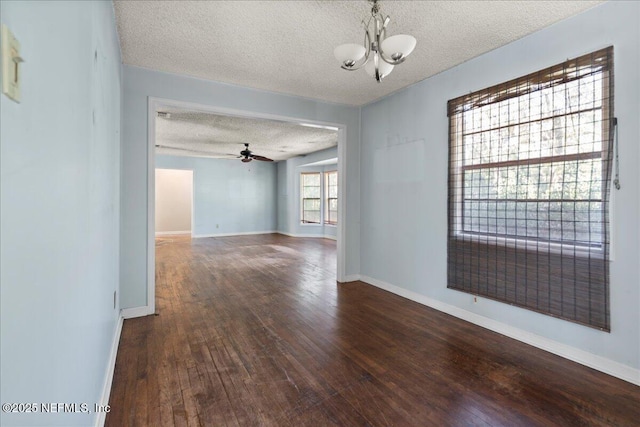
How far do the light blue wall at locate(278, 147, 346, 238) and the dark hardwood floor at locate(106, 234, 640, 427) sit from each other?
657 centimetres

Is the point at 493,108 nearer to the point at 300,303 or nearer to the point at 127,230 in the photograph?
the point at 300,303

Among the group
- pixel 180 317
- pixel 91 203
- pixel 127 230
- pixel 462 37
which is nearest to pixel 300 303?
pixel 180 317

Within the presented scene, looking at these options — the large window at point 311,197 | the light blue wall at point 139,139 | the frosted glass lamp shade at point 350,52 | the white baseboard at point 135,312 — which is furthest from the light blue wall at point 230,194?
the frosted glass lamp shade at point 350,52

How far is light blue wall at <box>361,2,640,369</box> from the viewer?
6.89ft

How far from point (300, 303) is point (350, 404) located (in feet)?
6.09

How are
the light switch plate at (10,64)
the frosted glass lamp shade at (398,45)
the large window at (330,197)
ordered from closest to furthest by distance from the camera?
1. the light switch plate at (10,64)
2. the frosted glass lamp shade at (398,45)
3. the large window at (330,197)

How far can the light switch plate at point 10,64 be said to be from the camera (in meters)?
0.60

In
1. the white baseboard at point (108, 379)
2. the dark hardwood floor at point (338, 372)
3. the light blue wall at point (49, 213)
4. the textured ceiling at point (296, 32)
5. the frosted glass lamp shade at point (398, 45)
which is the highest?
the textured ceiling at point (296, 32)

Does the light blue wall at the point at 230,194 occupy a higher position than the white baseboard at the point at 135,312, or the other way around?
the light blue wall at the point at 230,194

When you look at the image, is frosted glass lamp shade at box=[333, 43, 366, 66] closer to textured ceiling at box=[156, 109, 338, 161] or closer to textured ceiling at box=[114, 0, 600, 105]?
textured ceiling at box=[114, 0, 600, 105]

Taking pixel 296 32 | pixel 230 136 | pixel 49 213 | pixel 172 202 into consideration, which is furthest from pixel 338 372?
pixel 172 202

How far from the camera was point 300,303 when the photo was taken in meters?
3.63

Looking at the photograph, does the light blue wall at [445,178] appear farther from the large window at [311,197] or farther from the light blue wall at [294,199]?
the large window at [311,197]

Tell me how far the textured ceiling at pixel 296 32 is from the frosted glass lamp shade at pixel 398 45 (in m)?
0.55
